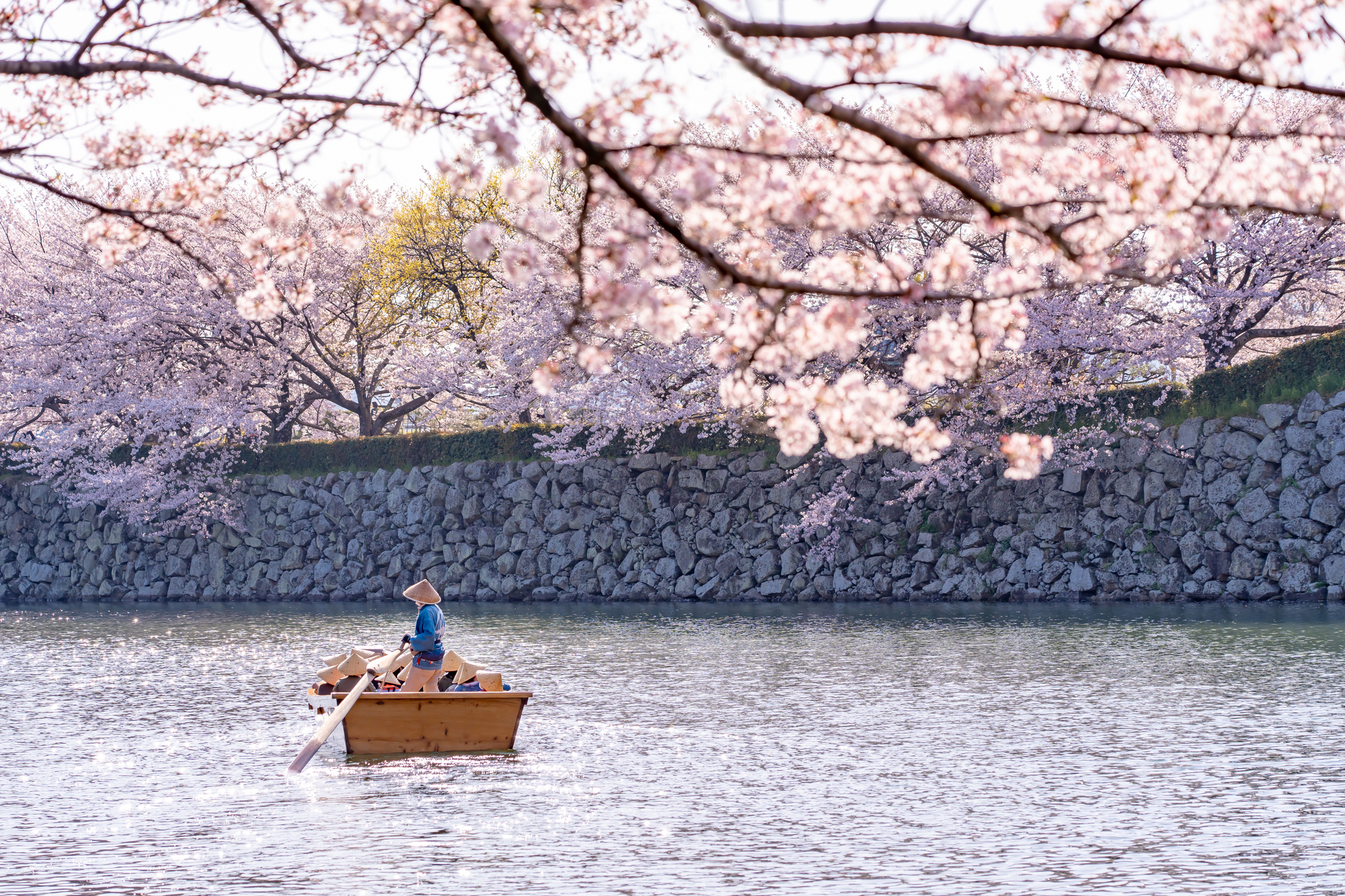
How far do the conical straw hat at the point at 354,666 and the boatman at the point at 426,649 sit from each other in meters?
0.67

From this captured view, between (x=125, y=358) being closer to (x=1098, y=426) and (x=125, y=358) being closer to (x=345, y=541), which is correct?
(x=345, y=541)

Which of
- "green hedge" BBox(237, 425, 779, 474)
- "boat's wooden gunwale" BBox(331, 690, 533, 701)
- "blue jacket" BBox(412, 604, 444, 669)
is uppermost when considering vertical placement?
"green hedge" BBox(237, 425, 779, 474)

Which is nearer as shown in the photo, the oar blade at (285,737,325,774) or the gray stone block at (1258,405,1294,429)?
the oar blade at (285,737,325,774)

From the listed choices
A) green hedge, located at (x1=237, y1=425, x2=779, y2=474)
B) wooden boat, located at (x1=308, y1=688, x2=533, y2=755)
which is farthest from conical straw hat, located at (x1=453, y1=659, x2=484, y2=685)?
green hedge, located at (x1=237, y1=425, x2=779, y2=474)

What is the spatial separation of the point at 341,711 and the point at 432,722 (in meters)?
0.80

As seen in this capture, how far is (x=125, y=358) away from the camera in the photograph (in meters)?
34.4

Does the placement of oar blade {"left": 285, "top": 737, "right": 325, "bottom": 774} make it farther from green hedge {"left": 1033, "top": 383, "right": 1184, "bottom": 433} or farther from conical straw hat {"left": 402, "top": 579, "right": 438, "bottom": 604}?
green hedge {"left": 1033, "top": 383, "right": 1184, "bottom": 433}

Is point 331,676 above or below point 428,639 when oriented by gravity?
below

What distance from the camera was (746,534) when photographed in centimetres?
2828

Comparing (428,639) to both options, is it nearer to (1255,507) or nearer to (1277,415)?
(1255,507)

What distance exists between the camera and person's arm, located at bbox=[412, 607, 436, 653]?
40.8 feet

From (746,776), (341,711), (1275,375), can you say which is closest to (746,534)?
(1275,375)

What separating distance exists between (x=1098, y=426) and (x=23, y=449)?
28558 millimetres

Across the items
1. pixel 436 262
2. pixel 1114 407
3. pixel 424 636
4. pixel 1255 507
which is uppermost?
pixel 436 262
